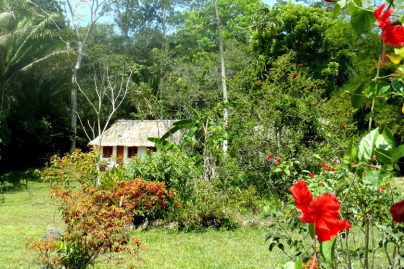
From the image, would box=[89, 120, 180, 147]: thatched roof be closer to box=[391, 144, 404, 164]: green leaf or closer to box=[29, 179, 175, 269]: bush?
box=[29, 179, 175, 269]: bush

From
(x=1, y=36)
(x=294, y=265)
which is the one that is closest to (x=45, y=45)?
(x=1, y=36)

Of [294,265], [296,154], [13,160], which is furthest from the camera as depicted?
[13,160]

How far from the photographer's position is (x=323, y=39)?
1919 cm

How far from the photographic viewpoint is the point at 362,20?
2.61 feet

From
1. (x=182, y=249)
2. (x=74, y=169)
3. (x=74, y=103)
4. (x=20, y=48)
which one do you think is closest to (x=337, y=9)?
(x=182, y=249)

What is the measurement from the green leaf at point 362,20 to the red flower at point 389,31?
3 centimetres

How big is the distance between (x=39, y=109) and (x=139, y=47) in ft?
25.8

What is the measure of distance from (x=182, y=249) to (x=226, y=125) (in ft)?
14.3

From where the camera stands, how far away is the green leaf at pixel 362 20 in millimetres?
790

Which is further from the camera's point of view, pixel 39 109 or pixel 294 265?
pixel 39 109

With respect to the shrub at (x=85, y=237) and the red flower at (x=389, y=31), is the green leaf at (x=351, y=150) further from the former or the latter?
the shrub at (x=85, y=237)

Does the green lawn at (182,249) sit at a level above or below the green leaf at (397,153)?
below

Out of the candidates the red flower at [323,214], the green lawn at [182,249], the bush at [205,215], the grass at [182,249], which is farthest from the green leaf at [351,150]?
the bush at [205,215]

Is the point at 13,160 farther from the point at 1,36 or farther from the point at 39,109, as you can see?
the point at 1,36
